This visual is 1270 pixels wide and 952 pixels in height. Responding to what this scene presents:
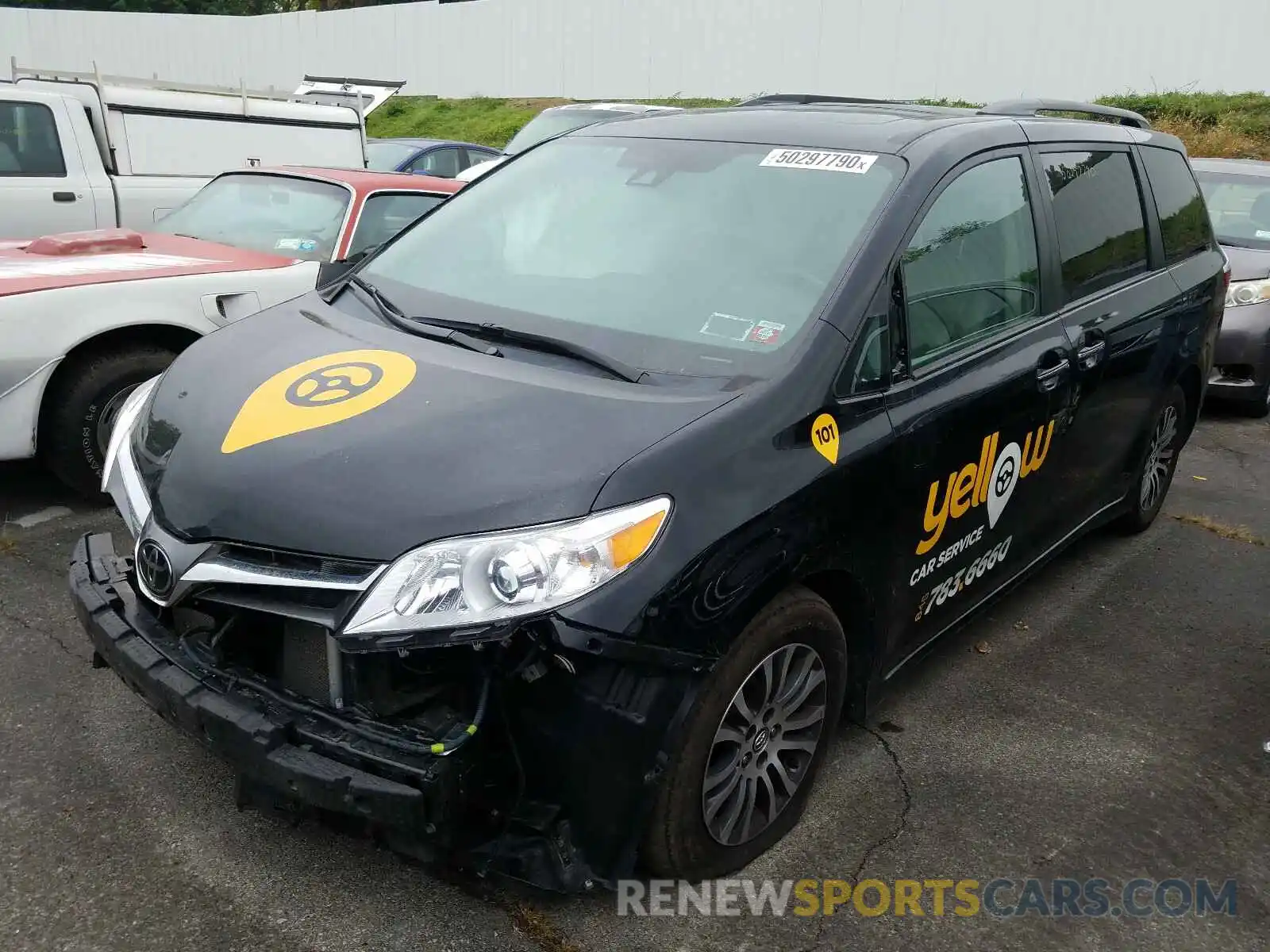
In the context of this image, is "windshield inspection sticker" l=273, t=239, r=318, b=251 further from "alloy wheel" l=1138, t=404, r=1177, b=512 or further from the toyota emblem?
"alloy wheel" l=1138, t=404, r=1177, b=512

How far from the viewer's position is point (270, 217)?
18.9 feet

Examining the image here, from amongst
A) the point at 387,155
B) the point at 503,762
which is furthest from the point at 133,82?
the point at 503,762

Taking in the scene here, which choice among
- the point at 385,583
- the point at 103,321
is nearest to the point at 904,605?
the point at 385,583

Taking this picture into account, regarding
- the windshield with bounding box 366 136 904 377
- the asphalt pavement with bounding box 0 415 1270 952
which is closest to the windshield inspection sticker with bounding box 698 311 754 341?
the windshield with bounding box 366 136 904 377

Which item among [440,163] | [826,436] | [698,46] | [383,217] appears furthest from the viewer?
[698,46]

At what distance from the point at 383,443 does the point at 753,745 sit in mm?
1108

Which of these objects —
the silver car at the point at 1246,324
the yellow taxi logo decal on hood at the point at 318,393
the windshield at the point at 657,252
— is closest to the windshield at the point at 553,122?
the silver car at the point at 1246,324

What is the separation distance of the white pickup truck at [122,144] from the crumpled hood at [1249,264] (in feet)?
22.3

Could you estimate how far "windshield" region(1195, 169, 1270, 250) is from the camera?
25.2 ft

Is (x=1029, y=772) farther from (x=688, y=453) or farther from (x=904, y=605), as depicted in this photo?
(x=688, y=453)

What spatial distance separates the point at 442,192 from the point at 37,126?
3.59 m

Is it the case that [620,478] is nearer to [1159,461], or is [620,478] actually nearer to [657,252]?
[657,252]

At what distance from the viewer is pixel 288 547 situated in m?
2.15

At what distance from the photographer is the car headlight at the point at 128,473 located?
2512mm
